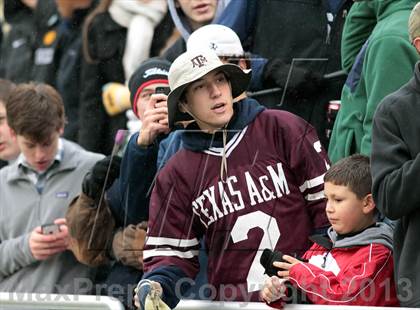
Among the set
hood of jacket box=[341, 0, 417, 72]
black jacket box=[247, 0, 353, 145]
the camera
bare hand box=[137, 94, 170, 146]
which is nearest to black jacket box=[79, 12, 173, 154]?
black jacket box=[247, 0, 353, 145]

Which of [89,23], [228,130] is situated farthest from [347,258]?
[89,23]

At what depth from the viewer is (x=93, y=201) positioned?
22.0 ft

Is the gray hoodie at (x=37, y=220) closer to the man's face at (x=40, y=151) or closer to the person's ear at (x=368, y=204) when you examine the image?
the man's face at (x=40, y=151)

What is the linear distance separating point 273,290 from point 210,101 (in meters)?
0.89

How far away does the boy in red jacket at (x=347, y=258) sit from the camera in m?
5.32

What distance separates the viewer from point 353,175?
17.9 ft

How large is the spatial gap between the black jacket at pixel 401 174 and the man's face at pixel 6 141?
115 inches

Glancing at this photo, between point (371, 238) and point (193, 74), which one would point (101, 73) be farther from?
point (371, 238)

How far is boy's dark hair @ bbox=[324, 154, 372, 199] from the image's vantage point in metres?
5.43

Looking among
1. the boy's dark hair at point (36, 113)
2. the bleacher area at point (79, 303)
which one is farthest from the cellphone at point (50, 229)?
the bleacher area at point (79, 303)

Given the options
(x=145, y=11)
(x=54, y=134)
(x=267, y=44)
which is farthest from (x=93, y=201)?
(x=145, y=11)

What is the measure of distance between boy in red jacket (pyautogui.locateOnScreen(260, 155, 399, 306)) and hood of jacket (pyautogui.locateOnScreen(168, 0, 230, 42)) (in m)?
1.46

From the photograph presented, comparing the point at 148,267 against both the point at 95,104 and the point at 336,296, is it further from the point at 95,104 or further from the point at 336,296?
the point at 95,104

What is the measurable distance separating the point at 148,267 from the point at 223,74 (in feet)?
2.75
